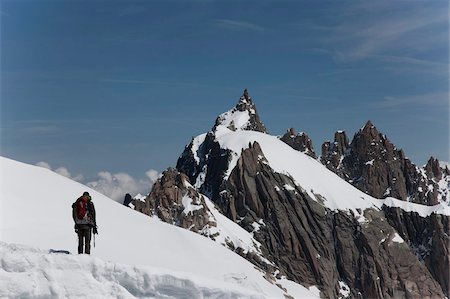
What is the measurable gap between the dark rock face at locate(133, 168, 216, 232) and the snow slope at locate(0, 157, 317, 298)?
9107 cm

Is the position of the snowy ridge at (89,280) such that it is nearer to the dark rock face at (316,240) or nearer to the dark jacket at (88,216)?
the dark jacket at (88,216)

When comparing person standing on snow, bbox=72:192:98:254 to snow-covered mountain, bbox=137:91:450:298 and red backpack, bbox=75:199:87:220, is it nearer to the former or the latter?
red backpack, bbox=75:199:87:220

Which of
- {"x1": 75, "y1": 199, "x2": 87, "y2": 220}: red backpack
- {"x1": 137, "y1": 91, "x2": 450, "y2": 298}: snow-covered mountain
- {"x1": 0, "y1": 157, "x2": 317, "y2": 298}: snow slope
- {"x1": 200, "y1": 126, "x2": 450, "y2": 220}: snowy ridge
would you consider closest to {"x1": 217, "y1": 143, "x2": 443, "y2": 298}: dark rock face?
{"x1": 137, "y1": 91, "x2": 450, "y2": 298}: snow-covered mountain

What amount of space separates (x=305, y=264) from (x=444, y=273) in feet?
180

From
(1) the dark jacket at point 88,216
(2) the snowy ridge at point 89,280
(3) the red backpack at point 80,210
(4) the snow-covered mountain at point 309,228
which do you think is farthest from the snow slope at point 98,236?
(4) the snow-covered mountain at point 309,228

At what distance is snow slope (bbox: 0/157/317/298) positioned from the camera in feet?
79.4

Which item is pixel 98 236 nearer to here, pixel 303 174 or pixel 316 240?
pixel 316 240

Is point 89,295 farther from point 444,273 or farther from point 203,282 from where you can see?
point 444,273

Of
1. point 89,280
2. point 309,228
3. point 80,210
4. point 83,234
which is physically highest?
point 309,228

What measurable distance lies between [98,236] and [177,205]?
110645 millimetres

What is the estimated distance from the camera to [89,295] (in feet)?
74.2

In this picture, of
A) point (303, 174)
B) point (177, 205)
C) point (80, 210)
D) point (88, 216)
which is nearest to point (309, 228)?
point (303, 174)

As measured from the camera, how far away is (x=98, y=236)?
130ft

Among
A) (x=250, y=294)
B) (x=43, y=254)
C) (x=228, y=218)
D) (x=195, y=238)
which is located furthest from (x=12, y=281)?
(x=228, y=218)
